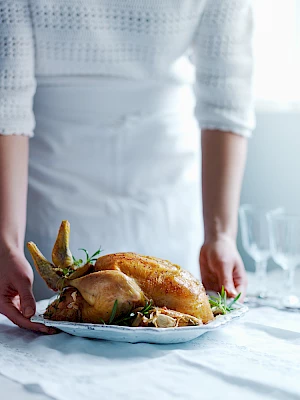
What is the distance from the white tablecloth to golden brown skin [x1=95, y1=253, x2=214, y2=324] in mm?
49

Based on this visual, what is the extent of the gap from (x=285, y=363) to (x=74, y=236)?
2.34 ft

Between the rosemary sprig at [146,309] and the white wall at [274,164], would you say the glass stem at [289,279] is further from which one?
the white wall at [274,164]

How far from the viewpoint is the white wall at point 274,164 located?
212 centimetres

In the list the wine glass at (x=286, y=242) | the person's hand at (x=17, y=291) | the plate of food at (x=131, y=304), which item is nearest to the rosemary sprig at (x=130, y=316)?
the plate of food at (x=131, y=304)

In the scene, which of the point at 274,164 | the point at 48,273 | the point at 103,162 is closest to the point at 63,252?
the point at 48,273

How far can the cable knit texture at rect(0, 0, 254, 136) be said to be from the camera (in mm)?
1189

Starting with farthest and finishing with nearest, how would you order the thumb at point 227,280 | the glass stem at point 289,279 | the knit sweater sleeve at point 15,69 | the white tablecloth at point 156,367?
1. the glass stem at point 289,279
2. the knit sweater sleeve at point 15,69
3. the thumb at point 227,280
4. the white tablecloth at point 156,367

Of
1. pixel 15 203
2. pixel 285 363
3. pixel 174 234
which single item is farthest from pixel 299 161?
pixel 285 363

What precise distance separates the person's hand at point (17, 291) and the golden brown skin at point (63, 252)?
2.7 inches

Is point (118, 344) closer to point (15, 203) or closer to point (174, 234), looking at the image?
point (15, 203)

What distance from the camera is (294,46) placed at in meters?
2.17

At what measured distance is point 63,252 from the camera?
0.89m

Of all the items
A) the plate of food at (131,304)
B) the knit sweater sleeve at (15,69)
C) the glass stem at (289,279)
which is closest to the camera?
the plate of food at (131,304)

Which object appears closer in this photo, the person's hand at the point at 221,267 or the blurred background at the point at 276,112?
the person's hand at the point at 221,267
